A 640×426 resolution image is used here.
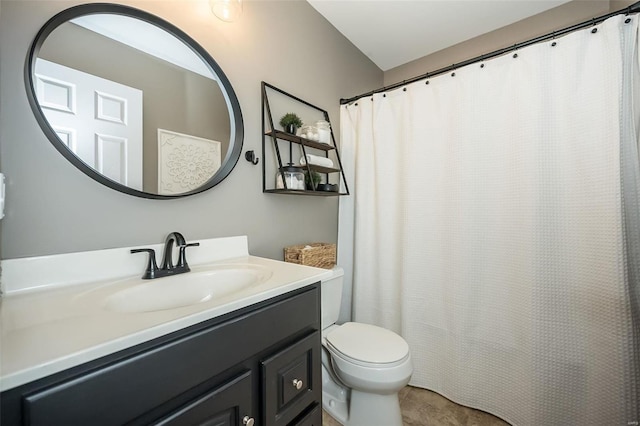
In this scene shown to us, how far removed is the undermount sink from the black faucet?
1.1 inches

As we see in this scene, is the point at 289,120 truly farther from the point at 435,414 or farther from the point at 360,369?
the point at 435,414

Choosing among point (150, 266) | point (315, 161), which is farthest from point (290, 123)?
point (150, 266)

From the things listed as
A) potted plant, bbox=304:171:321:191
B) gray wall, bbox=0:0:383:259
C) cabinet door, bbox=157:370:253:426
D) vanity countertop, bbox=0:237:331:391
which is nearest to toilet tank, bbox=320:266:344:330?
gray wall, bbox=0:0:383:259

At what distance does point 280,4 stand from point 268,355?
1.78m

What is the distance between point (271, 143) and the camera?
1447 millimetres

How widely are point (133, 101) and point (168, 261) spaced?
23.8 inches

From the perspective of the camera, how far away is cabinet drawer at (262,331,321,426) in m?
0.74

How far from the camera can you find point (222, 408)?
0.63 metres

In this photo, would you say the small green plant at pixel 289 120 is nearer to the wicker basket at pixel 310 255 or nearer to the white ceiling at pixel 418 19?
the wicker basket at pixel 310 255

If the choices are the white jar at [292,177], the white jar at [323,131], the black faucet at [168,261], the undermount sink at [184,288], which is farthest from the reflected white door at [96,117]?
the white jar at [323,131]

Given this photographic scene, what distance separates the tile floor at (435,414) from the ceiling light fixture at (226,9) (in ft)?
6.78

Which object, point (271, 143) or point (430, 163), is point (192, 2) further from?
point (430, 163)

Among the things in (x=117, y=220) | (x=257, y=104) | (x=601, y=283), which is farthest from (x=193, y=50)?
(x=601, y=283)

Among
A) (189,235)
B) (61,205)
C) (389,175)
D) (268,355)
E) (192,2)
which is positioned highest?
(192,2)
